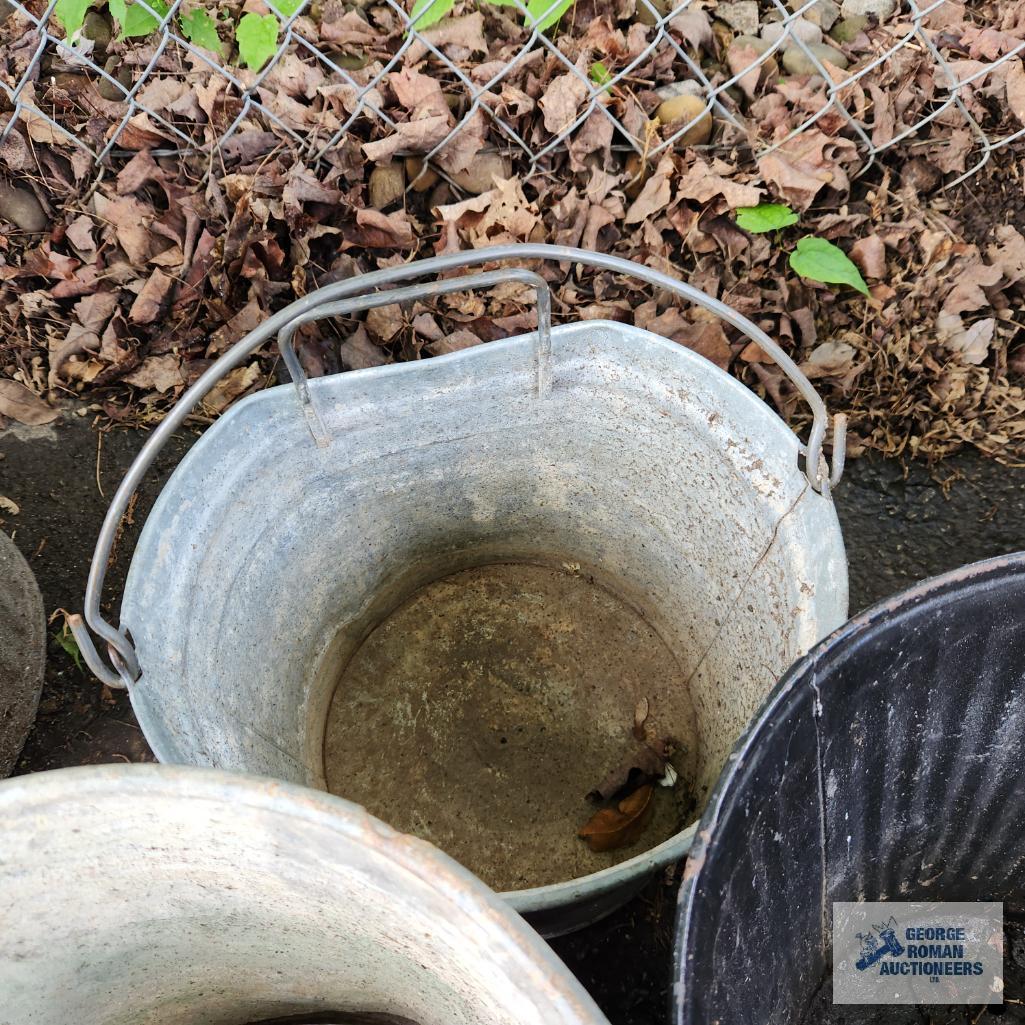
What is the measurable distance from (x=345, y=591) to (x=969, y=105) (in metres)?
1.64

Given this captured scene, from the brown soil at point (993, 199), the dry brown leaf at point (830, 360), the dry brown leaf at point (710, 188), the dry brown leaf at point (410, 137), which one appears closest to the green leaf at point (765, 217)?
the dry brown leaf at point (710, 188)

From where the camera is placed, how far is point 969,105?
1813 mm

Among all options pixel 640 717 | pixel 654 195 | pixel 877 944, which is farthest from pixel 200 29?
pixel 877 944

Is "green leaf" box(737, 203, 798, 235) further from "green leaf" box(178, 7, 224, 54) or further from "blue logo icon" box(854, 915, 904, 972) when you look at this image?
"blue logo icon" box(854, 915, 904, 972)

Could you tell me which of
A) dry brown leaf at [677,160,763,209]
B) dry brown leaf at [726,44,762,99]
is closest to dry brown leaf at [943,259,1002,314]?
dry brown leaf at [677,160,763,209]

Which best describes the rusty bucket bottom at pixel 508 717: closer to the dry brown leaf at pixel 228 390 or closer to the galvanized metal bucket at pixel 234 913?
the galvanized metal bucket at pixel 234 913

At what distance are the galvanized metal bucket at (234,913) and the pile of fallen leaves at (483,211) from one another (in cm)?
105

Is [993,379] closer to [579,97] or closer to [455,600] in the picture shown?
[579,97]

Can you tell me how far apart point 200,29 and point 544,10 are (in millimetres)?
716

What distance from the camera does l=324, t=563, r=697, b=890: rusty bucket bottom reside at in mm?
1607

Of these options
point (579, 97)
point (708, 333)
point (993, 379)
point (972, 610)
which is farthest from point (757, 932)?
point (579, 97)

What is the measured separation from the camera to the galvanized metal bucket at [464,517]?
1.08 metres

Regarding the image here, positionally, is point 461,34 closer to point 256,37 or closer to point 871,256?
point 256,37

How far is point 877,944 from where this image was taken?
1.27m
